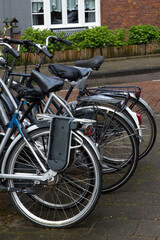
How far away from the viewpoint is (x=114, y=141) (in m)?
4.45

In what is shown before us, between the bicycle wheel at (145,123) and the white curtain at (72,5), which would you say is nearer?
the bicycle wheel at (145,123)

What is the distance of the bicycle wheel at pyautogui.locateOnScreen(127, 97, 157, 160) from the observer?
195 inches

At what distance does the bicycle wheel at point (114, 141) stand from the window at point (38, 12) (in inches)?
564

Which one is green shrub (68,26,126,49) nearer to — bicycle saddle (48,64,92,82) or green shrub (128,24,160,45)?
green shrub (128,24,160,45)

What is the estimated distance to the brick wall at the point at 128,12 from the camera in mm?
18719

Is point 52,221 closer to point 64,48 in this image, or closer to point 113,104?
point 113,104

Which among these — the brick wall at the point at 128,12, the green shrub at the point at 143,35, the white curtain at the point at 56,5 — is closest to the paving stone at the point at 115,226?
the green shrub at the point at 143,35

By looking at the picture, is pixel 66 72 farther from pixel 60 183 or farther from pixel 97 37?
pixel 97 37

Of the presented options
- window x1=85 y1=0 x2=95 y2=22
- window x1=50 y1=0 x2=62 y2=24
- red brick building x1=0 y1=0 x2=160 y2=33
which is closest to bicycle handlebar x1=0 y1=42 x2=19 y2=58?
red brick building x1=0 y1=0 x2=160 y2=33

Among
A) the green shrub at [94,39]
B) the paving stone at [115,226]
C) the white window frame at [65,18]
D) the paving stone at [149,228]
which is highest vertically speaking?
the white window frame at [65,18]

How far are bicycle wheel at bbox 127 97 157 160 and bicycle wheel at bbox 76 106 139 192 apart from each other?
0.55 meters

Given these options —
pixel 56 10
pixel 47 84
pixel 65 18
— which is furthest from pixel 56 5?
pixel 47 84

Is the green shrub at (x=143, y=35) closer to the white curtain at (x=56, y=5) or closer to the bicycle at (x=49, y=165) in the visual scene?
the white curtain at (x=56, y=5)

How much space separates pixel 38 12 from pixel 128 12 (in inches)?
136
